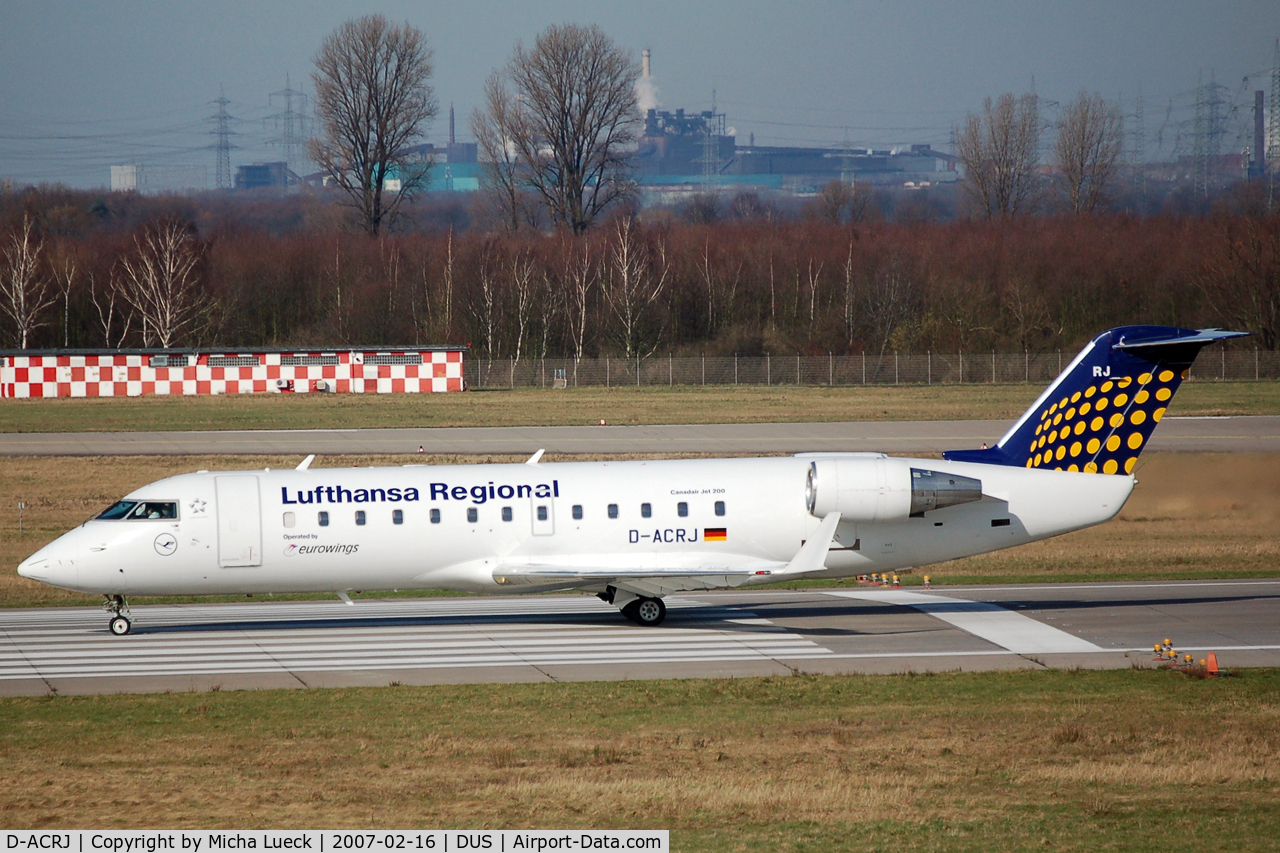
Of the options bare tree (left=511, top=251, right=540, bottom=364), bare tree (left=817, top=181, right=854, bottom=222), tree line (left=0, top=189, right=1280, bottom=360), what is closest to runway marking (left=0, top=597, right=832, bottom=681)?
bare tree (left=511, top=251, right=540, bottom=364)

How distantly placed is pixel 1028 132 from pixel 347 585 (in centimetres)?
12539

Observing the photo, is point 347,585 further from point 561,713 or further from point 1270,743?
point 1270,743

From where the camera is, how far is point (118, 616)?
81.4 ft

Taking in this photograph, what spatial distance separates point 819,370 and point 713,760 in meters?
69.8

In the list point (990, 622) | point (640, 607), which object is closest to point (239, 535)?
point (640, 607)

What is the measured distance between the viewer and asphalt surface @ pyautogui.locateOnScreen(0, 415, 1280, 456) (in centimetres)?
5088

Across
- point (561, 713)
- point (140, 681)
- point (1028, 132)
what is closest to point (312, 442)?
point (140, 681)

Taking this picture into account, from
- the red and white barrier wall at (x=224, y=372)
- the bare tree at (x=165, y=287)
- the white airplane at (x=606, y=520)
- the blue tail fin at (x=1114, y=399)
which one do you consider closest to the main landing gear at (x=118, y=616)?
the white airplane at (x=606, y=520)

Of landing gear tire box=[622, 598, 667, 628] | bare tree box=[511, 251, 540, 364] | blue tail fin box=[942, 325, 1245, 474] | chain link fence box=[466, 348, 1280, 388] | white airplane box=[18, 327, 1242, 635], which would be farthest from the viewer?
bare tree box=[511, 251, 540, 364]

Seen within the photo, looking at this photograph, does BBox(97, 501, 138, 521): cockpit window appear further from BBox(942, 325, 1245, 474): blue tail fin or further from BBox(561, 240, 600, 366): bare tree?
BBox(561, 240, 600, 366): bare tree

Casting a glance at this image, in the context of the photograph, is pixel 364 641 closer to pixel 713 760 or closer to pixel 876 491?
pixel 876 491

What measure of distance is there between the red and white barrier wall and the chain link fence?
7718mm

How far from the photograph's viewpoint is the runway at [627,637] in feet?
69.3

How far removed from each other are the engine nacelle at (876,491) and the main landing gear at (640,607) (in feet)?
12.2
